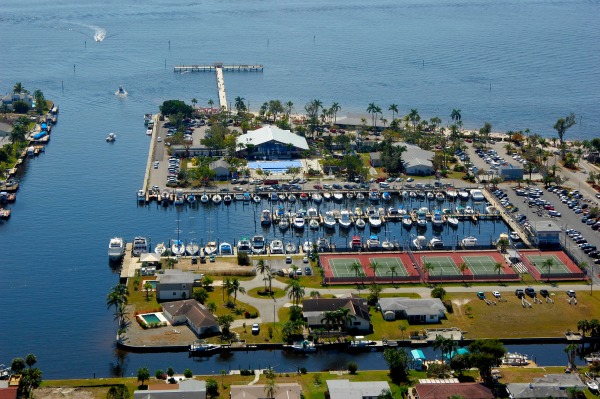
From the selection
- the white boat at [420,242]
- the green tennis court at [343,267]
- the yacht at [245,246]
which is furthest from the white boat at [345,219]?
the yacht at [245,246]

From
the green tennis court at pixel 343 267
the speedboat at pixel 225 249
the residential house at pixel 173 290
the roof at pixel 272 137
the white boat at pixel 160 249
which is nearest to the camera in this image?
the residential house at pixel 173 290

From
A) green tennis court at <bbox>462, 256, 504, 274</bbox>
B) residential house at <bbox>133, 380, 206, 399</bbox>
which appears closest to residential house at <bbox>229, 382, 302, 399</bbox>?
residential house at <bbox>133, 380, 206, 399</bbox>

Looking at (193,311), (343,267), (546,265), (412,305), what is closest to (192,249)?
(343,267)

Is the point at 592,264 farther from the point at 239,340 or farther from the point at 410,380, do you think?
the point at 239,340

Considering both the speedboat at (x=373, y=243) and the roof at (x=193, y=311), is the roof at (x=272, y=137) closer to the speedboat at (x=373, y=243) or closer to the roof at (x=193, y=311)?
the speedboat at (x=373, y=243)

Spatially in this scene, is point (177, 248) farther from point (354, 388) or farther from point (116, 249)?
point (354, 388)
